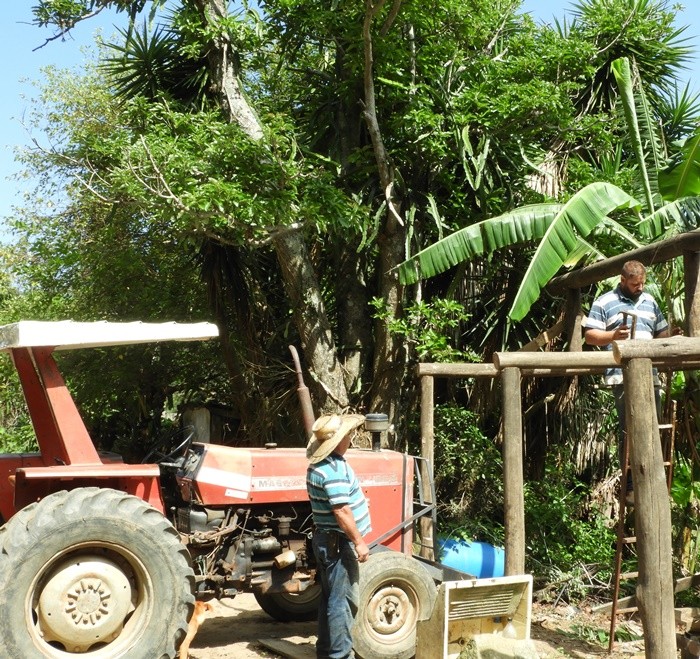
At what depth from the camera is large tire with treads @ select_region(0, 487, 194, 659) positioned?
467cm

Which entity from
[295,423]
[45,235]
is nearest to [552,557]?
[295,423]

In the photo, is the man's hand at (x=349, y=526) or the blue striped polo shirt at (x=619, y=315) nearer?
the man's hand at (x=349, y=526)

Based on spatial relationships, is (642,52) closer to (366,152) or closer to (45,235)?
(366,152)

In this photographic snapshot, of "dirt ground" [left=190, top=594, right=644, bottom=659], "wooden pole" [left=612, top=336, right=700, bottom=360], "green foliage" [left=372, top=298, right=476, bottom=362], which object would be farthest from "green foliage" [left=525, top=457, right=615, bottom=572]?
"wooden pole" [left=612, top=336, right=700, bottom=360]

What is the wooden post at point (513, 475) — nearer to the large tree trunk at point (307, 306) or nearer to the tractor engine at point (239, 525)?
the tractor engine at point (239, 525)

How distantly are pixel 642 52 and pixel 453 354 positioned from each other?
5232 millimetres

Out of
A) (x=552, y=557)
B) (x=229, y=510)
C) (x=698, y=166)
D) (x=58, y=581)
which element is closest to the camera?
(x=58, y=581)

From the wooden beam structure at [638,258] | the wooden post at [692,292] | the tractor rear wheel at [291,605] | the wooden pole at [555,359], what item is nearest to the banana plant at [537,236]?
the wooden beam structure at [638,258]

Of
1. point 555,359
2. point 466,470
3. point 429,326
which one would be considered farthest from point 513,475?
point 466,470

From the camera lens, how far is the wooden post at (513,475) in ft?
20.5

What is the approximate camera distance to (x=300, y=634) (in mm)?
6727

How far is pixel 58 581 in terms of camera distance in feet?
15.9

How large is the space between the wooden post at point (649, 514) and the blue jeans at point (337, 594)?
1.72m

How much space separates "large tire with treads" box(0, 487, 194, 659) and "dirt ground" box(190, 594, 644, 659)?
1202 millimetres
